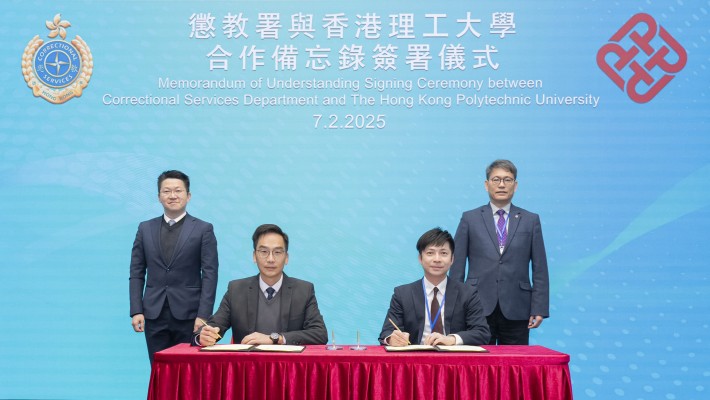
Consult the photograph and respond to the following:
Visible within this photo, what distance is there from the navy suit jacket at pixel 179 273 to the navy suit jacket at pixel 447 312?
1112 mm

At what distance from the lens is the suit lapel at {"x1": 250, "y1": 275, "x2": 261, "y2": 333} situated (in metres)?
3.40

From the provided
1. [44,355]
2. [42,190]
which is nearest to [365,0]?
[42,190]

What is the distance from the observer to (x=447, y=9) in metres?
4.86

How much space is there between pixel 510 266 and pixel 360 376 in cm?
146

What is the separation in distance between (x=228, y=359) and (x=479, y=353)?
0.92m

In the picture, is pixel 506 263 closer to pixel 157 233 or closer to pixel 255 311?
pixel 255 311

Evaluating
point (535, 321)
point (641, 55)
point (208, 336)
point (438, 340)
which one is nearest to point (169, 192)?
point (208, 336)

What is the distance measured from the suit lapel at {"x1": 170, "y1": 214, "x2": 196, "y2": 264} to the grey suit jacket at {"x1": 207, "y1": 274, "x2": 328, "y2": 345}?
71cm

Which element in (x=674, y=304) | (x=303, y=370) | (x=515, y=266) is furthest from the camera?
(x=674, y=304)

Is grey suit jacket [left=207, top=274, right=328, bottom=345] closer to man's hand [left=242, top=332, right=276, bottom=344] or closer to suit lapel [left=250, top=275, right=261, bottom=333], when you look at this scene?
suit lapel [left=250, top=275, right=261, bottom=333]

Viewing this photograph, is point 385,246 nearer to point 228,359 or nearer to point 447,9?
point 447,9

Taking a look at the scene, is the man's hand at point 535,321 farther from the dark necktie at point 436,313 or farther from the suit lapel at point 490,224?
the dark necktie at point 436,313

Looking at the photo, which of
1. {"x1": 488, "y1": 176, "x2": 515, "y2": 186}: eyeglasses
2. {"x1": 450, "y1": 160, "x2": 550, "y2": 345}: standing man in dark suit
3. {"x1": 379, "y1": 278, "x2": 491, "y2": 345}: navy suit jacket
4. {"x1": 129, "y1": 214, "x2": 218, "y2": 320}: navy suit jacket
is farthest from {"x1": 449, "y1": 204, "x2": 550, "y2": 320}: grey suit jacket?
{"x1": 129, "y1": 214, "x2": 218, "y2": 320}: navy suit jacket

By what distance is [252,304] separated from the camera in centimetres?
341
